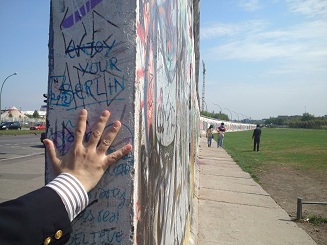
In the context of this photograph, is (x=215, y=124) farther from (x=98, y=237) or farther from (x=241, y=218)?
(x=98, y=237)

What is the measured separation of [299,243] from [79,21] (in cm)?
475

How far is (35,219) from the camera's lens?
0.97 meters

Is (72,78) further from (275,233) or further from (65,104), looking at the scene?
(275,233)

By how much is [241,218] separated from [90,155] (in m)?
5.15

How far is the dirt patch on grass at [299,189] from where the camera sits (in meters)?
5.51

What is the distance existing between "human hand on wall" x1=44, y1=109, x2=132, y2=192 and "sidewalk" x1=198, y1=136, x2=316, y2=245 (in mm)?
3745

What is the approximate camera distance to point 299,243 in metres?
4.64

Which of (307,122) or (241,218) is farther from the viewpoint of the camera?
(307,122)

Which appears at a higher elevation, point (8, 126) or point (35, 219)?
point (35, 219)

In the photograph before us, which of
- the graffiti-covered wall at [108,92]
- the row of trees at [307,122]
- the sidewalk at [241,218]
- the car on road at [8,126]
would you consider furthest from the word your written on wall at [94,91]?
the row of trees at [307,122]

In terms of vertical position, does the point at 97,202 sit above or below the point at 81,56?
below

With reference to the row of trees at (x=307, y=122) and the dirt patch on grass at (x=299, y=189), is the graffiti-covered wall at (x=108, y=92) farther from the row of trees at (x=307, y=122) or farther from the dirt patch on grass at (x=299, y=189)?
the row of trees at (x=307, y=122)

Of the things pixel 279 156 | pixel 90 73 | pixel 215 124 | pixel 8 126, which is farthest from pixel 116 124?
pixel 215 124

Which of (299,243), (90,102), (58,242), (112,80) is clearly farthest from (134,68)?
(299,243)
